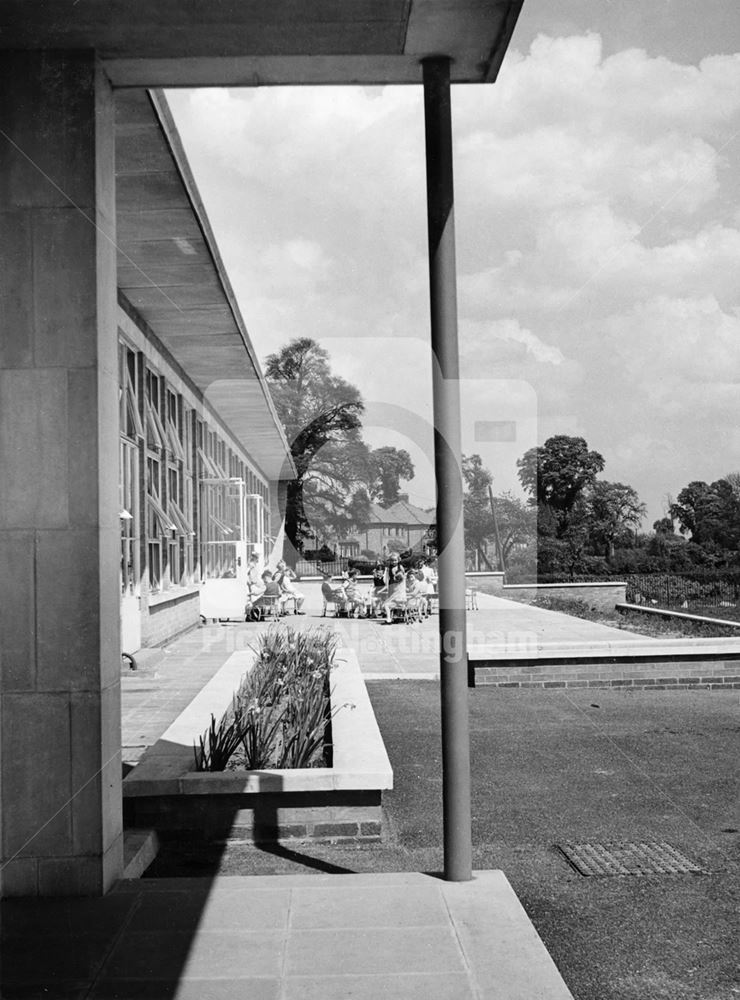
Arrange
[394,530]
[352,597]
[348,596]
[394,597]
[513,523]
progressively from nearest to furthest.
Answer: [394,597], [348,596], [352,597], [394,530], [513,523]

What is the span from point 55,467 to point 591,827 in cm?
366

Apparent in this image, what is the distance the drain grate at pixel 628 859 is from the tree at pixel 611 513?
3595 centimetres

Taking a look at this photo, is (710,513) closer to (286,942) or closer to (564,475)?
(564,475)

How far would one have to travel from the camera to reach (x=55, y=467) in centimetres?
421

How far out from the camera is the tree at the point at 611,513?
4069 centimetres

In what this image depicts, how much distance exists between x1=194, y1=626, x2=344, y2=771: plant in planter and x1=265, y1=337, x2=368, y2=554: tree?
15111 mm

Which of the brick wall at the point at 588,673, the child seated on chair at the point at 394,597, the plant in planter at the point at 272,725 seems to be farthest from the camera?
the child seated on chair at the point at 394,597

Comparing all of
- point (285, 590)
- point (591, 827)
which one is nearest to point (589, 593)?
point (285, 590)

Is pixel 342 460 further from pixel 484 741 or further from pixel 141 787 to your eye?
pixel 141 787

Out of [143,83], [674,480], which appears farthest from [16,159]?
[674,480]

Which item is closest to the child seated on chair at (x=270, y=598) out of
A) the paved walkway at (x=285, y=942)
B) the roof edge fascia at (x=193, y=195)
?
the roof edge fascia at (x=193, y=195)

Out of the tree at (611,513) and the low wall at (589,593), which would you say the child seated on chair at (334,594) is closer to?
the low wall at (589,593)

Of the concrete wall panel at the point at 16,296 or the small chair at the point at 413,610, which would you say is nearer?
the concrete wall panel at the point at 16,296

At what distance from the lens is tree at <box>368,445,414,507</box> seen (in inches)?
795
